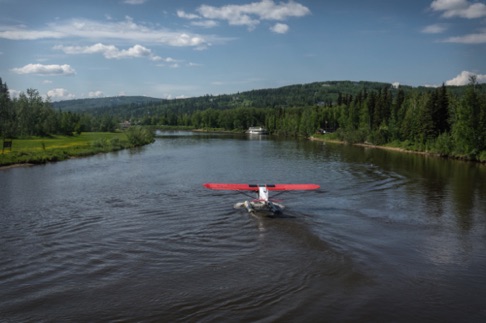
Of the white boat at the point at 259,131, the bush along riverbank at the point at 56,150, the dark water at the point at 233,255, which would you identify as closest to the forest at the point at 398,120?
the bush along riverbank at the point at 56,150

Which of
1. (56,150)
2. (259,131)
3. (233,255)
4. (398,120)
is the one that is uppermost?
(398,120)

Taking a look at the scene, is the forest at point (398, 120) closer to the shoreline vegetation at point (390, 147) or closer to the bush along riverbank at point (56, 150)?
the shoreline vegetation at point (390, 147)

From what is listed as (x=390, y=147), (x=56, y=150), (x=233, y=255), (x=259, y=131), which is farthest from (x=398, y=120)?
(x=259, y=131)

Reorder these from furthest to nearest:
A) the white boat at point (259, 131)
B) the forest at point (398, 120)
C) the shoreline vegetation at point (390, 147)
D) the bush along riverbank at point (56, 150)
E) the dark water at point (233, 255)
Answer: the white boat at point (259, 131), the shoreline vegetation at point (390, 147), the forest at point (398, 120), the bush along riverbank at point (56, 150), the dark water at point (233, 255)

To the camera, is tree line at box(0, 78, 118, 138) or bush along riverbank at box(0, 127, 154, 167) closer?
bush along riverbank at box(0, 127, 154, 167)

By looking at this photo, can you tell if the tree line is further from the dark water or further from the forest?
the dark water

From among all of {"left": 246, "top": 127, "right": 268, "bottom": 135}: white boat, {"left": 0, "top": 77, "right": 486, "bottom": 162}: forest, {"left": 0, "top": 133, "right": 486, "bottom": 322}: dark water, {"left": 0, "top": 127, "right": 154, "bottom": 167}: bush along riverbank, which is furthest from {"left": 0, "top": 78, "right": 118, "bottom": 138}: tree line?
Result: {"left": 246, "top": 127, "right": 268, "bottom": 135}: white boat

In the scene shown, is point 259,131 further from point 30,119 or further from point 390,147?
point 30,119

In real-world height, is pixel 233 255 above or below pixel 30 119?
below

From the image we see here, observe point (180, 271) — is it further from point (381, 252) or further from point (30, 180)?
point (30, 180)
